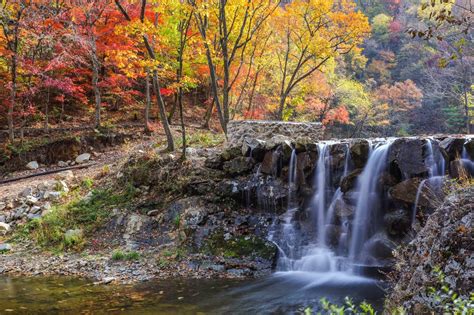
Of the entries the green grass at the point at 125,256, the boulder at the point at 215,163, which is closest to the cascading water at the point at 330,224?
the boulder at the point at 215,163

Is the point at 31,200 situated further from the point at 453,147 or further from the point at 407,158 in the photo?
the point at 453,147

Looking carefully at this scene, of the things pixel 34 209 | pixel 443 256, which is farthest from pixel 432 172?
pixel 34 209

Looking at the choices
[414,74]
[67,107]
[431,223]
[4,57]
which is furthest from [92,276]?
[414,74]

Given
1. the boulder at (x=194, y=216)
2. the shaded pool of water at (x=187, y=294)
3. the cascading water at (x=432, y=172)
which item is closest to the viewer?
the shaded pool of water at (x=187, y=294)

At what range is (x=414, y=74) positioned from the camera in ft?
104

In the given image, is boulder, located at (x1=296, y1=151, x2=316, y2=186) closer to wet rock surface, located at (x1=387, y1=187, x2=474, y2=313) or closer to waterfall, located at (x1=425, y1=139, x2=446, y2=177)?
waterfall, located at (x1=425, y1=139, x2=446, y2=177)

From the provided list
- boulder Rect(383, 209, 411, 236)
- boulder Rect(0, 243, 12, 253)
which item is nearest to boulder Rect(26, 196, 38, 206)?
boulder Rect(0, 243, 12, 253)

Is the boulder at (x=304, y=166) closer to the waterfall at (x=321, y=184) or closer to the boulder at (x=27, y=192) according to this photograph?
the waterfall at (x=321, y=184)

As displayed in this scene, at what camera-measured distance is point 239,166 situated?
10.4m

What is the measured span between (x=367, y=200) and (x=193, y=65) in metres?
13.1

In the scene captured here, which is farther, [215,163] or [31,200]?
[31,200]

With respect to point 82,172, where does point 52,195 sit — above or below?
below

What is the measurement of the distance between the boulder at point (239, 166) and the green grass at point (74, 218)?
2.93 meters

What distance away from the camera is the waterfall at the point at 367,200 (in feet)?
27.5
